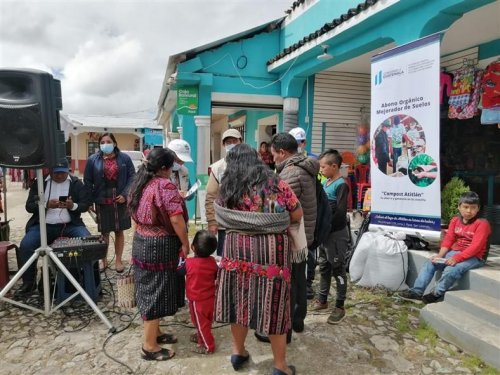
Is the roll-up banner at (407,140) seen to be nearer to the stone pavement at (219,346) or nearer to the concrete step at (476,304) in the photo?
the concrete step at (476,304)

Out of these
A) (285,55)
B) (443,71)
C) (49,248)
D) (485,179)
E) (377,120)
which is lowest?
(49,248)

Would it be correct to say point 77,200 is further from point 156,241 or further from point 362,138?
point 362,138

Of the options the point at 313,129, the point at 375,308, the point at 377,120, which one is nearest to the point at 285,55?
the point at 313,129

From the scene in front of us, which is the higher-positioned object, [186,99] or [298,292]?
[186,99]

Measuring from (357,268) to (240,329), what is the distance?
229 cm

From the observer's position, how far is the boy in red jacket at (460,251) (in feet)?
11.6

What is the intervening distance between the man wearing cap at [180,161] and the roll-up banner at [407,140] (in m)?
2.13

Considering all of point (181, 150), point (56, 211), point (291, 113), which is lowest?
point (56, 211)

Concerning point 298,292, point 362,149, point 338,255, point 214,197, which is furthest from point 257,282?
point 362,149

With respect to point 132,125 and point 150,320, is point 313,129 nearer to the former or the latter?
point 150,320

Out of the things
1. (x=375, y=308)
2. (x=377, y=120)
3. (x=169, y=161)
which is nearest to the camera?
(x=169, y=161)

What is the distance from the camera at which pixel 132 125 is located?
944 inches

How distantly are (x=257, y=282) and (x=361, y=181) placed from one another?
18.4 ft

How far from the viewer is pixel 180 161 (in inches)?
152
